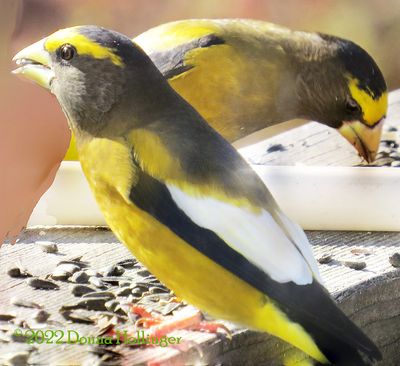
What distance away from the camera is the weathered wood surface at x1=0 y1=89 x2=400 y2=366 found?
1.75 meters

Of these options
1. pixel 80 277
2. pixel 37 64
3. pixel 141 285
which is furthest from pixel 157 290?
pixel 37 64

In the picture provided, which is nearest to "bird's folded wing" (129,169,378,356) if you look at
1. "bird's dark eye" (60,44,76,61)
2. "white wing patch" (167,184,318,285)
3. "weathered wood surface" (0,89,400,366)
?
"white wing patch" (167,184,318,285)

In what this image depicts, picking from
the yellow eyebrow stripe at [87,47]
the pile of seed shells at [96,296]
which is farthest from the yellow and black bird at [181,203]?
the pile of seed shells at [96,296]

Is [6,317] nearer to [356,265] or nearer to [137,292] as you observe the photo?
[137,292]

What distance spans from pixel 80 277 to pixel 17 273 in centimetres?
12

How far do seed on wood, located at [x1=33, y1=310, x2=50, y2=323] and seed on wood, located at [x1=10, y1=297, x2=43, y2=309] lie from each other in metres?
0.02

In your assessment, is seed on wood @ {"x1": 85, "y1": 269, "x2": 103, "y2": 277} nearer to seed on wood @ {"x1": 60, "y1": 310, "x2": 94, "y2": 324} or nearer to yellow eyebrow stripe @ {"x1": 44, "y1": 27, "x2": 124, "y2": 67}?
seed on wood @ {"x1": 60, "y1": 310, "x2": 94, "y2": 324}

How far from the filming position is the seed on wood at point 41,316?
1804mm

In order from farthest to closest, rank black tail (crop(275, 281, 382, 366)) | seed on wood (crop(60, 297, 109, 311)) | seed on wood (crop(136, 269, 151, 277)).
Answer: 1. seed on wood (crop(136, 269, 151, 277))
2. seed on wood (crop(60, 297, 109, 311))
3. black tail (crop(275, 281, 382, 366))

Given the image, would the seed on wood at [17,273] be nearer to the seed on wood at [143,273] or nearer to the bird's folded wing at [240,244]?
the seed on wood at [143,273]

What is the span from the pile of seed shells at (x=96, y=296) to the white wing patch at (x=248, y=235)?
197 mm

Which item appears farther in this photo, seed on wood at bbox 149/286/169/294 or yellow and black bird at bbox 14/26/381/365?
seed on wood at bbox 149/286/169/294

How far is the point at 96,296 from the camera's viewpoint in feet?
6.05

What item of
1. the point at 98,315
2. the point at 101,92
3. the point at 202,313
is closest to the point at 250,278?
the point at 202,313
